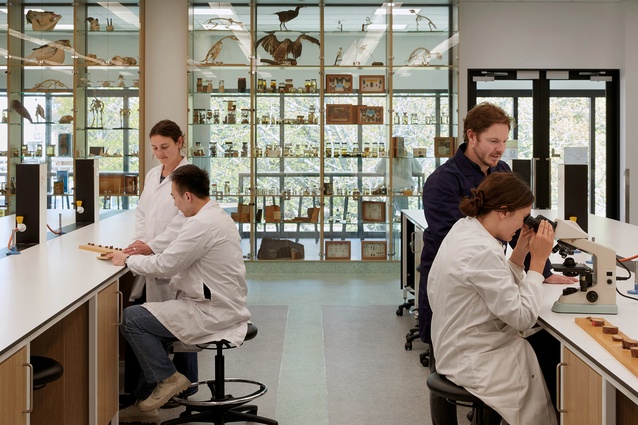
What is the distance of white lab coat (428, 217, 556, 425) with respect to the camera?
284 cm

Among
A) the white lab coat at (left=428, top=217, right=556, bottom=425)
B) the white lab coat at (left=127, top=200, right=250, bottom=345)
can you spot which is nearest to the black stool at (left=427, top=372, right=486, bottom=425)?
the white lab coat at (left=428, top=217, right=556, bottom=425)

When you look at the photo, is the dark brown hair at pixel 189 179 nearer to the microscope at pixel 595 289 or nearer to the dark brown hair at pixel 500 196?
the dark brown hair at pixel 500 196

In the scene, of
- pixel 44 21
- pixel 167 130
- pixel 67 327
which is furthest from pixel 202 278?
pixel 44 21

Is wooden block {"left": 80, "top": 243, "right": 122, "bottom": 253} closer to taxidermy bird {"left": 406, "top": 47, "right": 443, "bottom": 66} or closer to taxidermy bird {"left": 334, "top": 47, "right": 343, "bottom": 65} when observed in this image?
taxidermy bird {"left": 334, "top": 47, "right": 343, "bottom": 65}

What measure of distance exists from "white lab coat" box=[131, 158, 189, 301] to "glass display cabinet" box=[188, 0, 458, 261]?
445 cm

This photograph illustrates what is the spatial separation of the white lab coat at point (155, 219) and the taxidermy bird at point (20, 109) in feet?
15.9

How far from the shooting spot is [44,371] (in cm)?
333

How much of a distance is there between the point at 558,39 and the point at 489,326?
7.64m

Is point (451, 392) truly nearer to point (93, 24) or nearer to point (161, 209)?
point (161, 209)

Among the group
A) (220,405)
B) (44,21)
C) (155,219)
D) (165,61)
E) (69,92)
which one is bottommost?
(220,405)

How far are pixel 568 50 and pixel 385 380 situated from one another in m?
5.99

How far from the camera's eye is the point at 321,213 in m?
9.56

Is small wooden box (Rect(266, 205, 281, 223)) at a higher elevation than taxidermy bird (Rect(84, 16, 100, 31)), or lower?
lower

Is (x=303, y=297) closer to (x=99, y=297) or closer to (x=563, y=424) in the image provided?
Result: (x=99, y=297)
